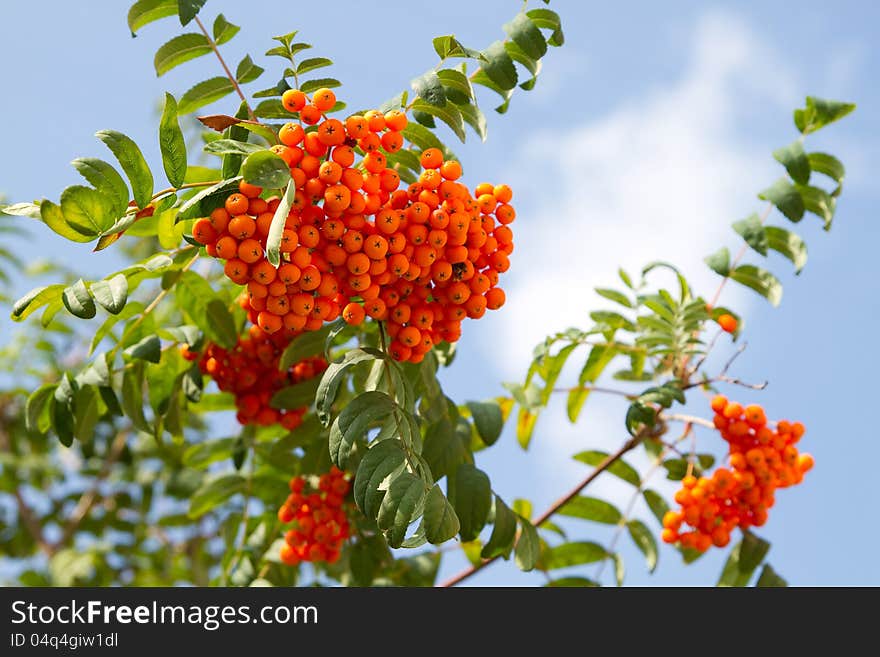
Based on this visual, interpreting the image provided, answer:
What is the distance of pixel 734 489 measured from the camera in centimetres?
356

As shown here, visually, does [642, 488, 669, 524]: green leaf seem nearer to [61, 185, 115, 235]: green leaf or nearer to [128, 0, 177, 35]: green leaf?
[61, 185, 115, 235]: green leaf

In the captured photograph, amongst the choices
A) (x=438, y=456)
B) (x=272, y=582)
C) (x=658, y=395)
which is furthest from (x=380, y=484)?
(x=272, y=582)

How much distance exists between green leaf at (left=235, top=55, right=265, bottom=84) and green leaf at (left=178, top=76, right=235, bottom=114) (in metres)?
0.04

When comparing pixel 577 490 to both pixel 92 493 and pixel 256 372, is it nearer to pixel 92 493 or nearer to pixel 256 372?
pixel 256 372

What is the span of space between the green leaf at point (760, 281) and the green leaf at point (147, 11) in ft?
7.42

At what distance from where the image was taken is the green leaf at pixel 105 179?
2.45 meters

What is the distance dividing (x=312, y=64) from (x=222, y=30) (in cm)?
38

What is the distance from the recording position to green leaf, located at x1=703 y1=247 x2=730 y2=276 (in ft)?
12.1

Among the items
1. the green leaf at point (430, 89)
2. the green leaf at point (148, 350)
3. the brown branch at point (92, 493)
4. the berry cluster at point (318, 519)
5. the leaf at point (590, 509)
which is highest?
the brown branch at point (92, 493)

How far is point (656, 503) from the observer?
397cm

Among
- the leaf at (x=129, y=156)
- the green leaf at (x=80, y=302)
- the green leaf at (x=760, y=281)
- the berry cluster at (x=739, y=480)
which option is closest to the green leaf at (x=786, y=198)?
the green leaf at (x=760, y=281)

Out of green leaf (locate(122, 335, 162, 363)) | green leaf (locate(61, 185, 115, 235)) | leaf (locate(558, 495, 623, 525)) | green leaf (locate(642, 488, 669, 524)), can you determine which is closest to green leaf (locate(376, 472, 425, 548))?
green leaf (locate(61, 185, 115, 235))

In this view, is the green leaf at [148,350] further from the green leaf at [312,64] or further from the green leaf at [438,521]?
the green leaf at [438,521]
